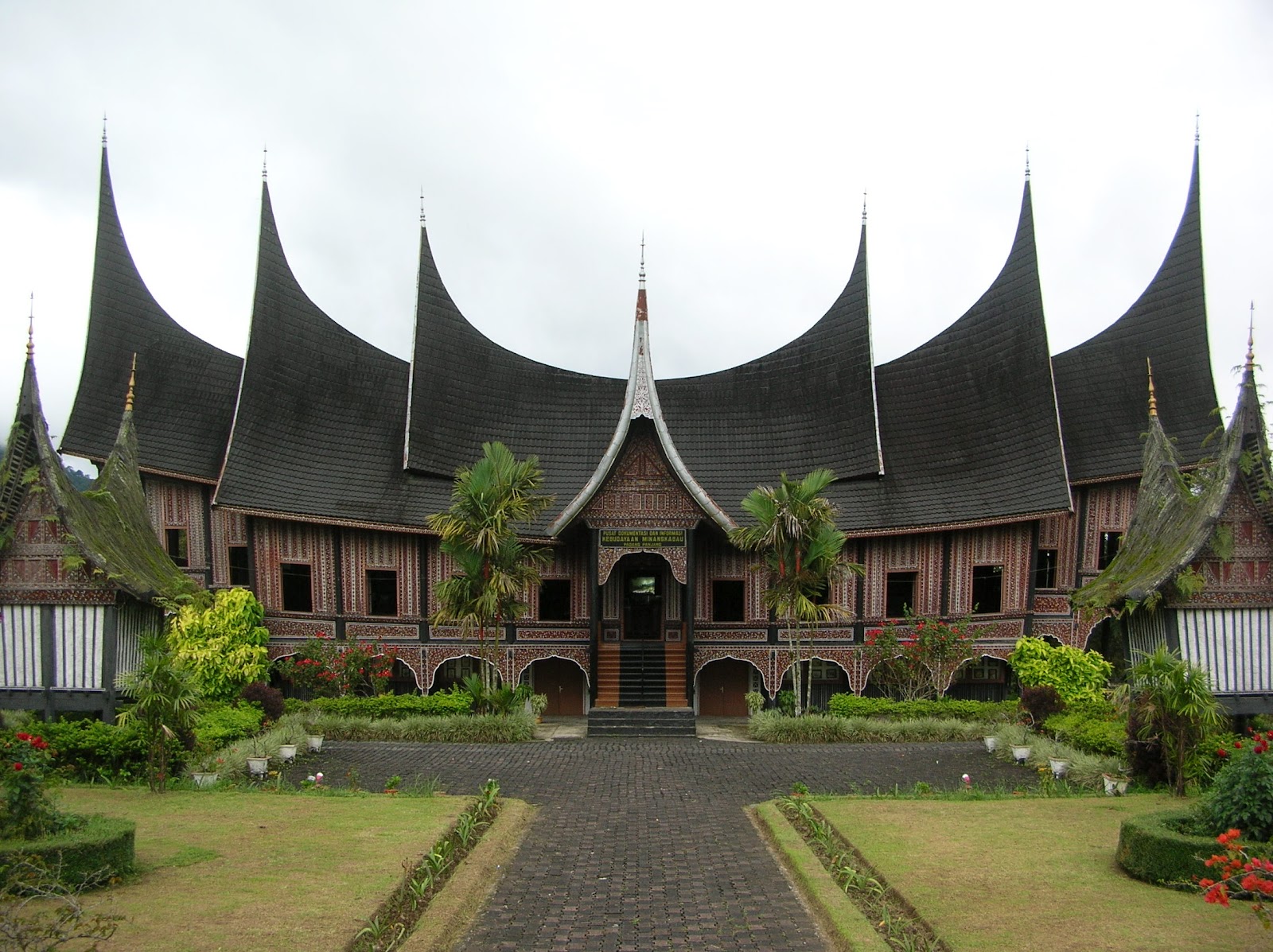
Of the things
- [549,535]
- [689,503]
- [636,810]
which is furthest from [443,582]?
[636,810]

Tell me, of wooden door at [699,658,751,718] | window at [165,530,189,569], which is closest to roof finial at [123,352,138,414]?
window at [165,530,189,569]

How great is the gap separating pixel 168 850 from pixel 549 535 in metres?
11.3

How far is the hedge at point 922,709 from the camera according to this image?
1867 centimetres

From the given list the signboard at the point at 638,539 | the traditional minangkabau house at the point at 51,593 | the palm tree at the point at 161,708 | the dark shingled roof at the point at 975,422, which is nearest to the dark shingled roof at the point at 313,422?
the signboard at the point at 638,539

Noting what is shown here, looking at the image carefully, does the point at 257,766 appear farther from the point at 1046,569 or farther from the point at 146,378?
the point at 1046,569

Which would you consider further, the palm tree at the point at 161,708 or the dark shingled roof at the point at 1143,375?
the dark shingled roof at the point at 1143,375

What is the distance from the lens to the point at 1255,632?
14406 mm

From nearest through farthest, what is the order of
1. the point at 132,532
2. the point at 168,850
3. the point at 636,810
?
the point at 168,850
the point at 636,810
the point at 132,532

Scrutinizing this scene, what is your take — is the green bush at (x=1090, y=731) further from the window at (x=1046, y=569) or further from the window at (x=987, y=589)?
the window at (x=1046, y=569)

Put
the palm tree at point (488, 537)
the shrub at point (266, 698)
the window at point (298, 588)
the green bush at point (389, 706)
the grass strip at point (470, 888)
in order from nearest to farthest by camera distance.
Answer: the grass strip at point (470, 888) → the shrub at point (266, 698) → the palm tree at point (488, 537) → the green bush at point (389, 706) → the window at point (298, 588)

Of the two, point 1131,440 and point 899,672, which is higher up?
point 1131,440

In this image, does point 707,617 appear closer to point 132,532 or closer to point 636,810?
point 636,810

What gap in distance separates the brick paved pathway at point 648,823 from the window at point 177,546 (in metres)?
6.31

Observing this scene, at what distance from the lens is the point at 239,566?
21406 millimetres
